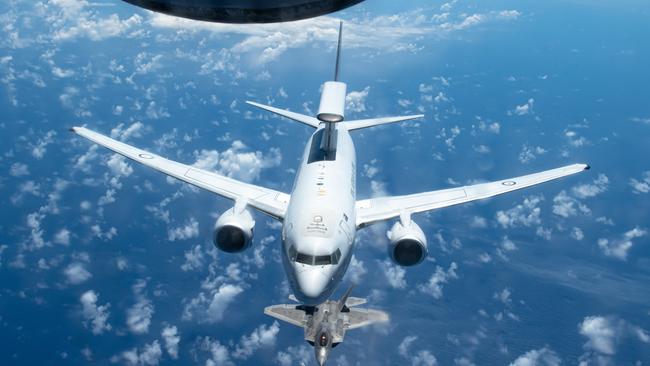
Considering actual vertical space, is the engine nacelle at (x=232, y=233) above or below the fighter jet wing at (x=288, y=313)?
above

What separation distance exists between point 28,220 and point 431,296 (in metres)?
110

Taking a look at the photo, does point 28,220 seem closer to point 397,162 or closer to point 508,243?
point 397,162

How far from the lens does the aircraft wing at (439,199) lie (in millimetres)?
27141

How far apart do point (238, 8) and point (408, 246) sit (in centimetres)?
2046

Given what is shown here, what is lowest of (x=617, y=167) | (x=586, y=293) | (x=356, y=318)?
(x=586, y=293)

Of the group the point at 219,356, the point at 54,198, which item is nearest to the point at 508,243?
the point at 219,356

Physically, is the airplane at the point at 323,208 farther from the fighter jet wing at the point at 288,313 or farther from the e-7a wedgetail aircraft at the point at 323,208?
the fighter jet wing at the point at 288,313

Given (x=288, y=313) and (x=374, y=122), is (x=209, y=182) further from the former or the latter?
(x=374, y=122)

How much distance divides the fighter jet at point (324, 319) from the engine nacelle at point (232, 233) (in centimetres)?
464

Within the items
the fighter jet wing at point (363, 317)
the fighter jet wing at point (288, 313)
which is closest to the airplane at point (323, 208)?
the fighter jet wing at point (363, 317)

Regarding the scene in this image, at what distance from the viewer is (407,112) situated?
15688cm

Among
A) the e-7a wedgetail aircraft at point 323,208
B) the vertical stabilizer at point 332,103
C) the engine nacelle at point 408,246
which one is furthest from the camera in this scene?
the vertical stabilizer at point 332,103

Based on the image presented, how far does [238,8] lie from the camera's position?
5594 mm

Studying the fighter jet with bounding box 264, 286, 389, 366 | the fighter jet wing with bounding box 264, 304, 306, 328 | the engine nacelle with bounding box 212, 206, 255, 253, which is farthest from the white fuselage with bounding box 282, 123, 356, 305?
the fighter jet wing with bounding box 264, 304, 306, 328
